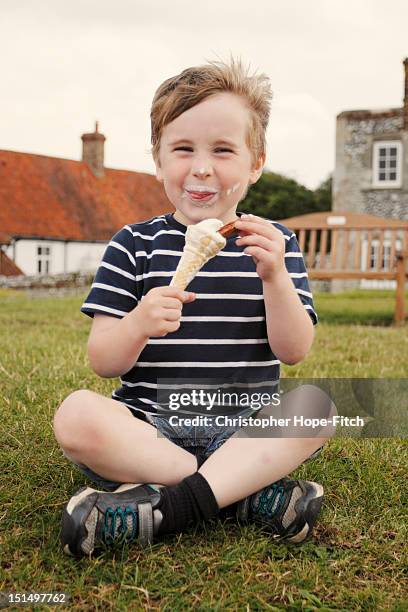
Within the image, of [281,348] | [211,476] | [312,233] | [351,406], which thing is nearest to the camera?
[211,476]

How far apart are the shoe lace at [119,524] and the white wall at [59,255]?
18.8 m

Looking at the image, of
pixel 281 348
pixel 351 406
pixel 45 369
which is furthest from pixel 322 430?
Answer: pixel 45 369

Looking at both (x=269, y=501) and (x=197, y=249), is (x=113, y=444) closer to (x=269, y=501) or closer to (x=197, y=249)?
(x=269, y=501)

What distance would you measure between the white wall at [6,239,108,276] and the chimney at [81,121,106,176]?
11.0 ft

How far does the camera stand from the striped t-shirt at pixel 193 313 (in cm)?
200

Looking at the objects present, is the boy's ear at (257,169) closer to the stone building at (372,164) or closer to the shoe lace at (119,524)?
the shoe lace at (119,524)

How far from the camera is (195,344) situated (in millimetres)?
1997

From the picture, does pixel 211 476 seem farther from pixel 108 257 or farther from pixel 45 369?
pixel 45 369

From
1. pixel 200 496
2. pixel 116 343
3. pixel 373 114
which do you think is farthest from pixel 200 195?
pixel 373 114

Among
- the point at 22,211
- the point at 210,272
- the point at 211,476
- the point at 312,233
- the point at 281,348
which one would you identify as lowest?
the point at 211,476

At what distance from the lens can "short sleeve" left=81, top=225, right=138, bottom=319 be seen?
6.46 feet

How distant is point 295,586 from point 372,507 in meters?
0.51

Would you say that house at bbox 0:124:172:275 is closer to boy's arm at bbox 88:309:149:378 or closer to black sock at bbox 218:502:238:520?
boy's arm at bbox 88:309:149:378

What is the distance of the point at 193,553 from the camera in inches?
65.6
